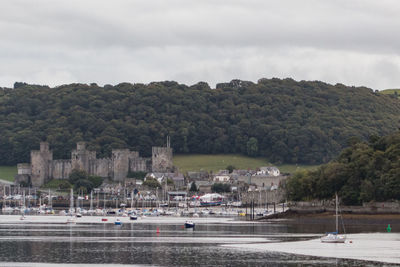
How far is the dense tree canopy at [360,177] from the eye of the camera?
7769 cm

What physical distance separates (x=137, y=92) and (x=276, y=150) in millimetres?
32966

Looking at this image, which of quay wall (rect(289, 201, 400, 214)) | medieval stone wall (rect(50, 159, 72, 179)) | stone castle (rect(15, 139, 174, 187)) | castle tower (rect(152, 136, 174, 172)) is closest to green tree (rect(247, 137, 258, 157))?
stone castle (rect(15, 139, 174, 187))

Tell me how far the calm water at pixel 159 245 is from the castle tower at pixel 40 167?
8008 centimetres

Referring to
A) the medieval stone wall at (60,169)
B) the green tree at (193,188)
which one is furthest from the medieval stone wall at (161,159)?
the medieval stone wall at (60,169)

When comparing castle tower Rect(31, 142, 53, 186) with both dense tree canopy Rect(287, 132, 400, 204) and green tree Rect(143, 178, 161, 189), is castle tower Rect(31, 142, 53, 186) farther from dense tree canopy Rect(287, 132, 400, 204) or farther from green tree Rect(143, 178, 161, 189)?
dense tree canopy Rect(287, 132, 400, 204)

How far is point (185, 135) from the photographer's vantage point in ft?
558

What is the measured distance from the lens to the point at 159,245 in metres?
55.8

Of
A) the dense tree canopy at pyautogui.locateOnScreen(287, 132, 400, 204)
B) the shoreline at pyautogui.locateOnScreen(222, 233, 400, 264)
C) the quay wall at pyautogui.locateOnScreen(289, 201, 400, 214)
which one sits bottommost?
the shoreline at pyautogui.locateOnScreen(222, 233, 400, 264)

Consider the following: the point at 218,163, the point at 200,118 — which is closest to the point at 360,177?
the point at 218,163

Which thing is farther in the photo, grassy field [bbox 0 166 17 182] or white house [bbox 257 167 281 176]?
grassy field [bbox 0 166 17 182]

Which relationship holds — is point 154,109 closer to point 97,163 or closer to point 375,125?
point 97,163

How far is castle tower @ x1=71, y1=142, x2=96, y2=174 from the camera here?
15325cm

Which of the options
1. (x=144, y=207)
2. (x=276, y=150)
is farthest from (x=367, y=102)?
(x=144, y=207)

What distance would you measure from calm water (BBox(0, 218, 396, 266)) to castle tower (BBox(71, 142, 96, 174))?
258ft
